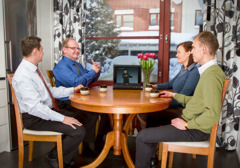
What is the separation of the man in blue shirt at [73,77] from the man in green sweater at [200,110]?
0.91 meters

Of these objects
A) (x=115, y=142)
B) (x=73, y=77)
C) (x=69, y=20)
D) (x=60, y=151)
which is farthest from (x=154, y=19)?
(x=60, y=151)

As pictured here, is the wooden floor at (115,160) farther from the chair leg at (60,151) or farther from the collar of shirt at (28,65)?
the collar of shirt at (28,65)

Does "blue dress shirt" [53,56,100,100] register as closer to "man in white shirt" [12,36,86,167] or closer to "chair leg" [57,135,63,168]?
"man in white shirt" [12,36,86,167]

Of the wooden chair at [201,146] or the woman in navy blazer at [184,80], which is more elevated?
the woman in navy blazer at [184,80]

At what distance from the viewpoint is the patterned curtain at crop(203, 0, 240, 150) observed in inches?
107

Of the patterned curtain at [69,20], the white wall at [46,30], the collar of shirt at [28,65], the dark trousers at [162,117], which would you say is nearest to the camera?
the collar of shirt at [28,65]

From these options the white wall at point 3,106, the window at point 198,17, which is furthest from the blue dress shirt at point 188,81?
the white wall at point 3,106

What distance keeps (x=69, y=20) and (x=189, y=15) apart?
1.81m

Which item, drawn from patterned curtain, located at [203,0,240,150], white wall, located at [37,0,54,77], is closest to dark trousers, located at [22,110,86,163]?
white wall, located at [37,0,54,77]

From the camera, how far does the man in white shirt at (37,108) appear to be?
6.10 feet

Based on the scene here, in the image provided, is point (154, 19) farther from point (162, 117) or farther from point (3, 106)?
point (3, 106)

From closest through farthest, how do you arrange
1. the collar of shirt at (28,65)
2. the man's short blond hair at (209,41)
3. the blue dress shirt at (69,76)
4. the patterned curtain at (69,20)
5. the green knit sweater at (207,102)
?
the green knit sweater at (207,102) < the man's short blond hair at (209,41) < the collar of shirt at (28,65) < the blue dress shirt at (69,76) < the patterned curtain at (69,20)

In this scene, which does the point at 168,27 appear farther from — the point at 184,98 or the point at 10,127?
the point at 10,127

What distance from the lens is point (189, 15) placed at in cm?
324
